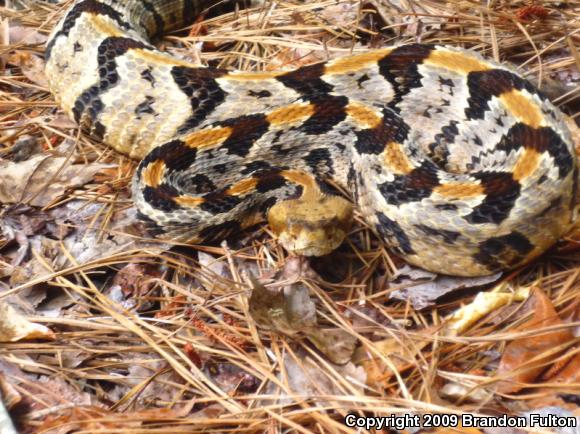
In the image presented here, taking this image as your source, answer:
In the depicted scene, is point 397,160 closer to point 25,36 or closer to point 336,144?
point 336,144

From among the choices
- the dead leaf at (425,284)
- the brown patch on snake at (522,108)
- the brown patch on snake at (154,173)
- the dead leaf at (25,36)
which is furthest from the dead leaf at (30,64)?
the brown patch on snake at (522,108)

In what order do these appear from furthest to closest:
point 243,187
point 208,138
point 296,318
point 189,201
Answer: point 208,138, point 243,187, point 189,201, point 296,318

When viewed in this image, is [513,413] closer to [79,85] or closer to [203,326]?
[203,326]

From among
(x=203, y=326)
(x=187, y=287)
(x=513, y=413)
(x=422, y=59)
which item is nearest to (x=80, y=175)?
(x=187, y=287)

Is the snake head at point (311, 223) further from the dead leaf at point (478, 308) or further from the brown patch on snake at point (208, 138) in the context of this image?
the dead leaf at point (478, 308)

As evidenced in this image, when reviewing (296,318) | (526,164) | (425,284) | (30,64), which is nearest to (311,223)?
(296,318)
